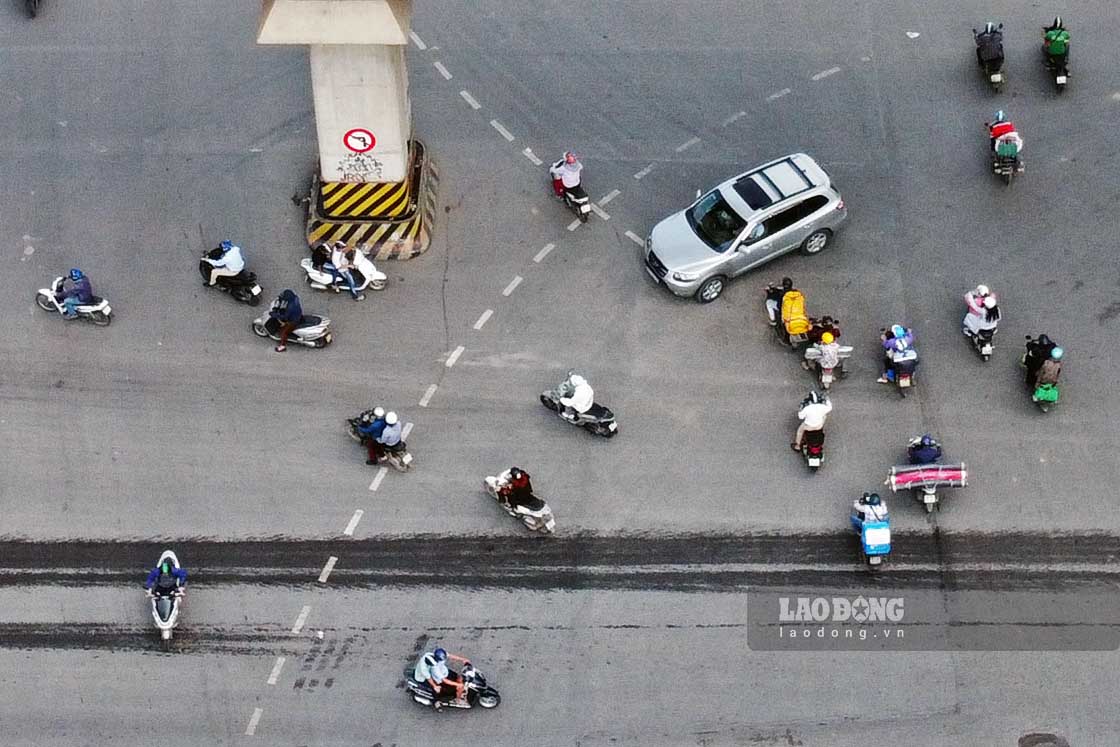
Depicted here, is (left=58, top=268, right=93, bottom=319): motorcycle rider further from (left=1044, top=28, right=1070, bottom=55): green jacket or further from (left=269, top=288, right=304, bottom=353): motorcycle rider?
(left=1044, top=28, right=1070, bottom=55): green jacket

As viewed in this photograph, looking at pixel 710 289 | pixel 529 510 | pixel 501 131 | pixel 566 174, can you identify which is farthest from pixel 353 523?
pixel 501 131

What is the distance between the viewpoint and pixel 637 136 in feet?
104

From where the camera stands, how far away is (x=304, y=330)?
27.8 m

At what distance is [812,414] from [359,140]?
982 centimetres

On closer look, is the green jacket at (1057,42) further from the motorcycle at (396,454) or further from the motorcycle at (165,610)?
the motorcycle at (165,610)

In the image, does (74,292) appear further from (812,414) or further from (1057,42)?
(1057,42)

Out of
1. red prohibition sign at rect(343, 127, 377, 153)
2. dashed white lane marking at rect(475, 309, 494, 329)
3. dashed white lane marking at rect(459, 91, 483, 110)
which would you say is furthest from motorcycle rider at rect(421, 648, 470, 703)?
dashed white lane marking at rect(459, 91, 483, 110)

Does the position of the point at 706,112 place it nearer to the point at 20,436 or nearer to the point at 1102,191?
the point at 1102,191

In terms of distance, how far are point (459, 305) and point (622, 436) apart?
4278 mm

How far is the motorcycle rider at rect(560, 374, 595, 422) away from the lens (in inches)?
1031

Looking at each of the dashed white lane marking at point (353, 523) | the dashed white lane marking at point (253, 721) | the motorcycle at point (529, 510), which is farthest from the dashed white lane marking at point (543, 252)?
the dashed white lane marking at point (253, 721)

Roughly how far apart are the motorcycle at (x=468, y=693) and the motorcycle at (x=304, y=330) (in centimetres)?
719

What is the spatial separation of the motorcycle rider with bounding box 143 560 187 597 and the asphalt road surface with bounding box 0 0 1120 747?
0.60 meters

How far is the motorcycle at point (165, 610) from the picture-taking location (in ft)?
79.5
